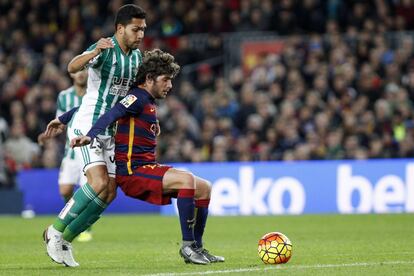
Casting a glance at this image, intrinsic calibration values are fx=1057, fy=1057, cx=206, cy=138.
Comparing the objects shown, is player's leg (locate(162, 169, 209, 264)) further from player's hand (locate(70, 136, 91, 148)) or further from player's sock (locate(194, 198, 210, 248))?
player's hand (locate(70, 136, 91, 148))

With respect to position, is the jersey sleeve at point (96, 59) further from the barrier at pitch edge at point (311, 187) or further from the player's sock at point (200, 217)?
the barrier at pitch edge at point (311, 187)

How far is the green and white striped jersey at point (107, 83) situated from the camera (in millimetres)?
9609

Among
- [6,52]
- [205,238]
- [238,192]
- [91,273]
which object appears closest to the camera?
[91,273]

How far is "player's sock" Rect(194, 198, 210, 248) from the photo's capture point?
932 centimetres

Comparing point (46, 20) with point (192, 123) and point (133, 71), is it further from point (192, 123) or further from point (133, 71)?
point (133, 71)

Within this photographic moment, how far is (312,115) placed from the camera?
20.9m

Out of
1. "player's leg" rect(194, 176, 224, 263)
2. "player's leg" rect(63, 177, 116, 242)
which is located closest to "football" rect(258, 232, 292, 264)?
"player's leg" rect(194, 176, 224, 263)

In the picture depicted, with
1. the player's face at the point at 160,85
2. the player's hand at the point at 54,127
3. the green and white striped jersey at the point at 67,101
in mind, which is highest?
the player's face at the point at 160,85

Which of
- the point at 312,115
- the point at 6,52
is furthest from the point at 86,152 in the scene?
the point at 6,52

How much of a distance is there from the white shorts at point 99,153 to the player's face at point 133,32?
89 cm

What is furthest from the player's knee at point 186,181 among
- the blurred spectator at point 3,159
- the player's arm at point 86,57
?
the blurred spectator at point 3,159

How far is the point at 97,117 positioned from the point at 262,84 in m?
12.9

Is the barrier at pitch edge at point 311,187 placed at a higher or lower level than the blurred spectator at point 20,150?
lower

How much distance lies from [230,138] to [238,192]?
5.37ft
